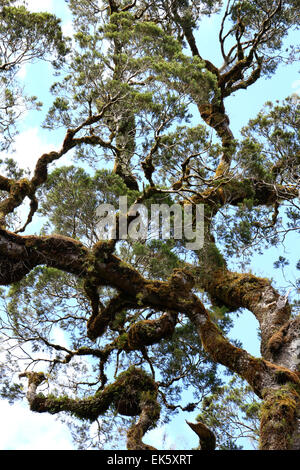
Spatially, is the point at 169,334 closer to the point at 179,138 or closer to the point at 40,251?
the point at 40,251

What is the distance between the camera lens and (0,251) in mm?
7906

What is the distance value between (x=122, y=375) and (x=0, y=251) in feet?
8.36

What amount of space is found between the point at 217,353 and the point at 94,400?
1.91 meters

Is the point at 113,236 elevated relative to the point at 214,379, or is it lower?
elevated

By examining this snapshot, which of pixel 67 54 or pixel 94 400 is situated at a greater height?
pixel 67 54

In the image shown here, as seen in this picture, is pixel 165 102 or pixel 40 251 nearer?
pixel 40 251

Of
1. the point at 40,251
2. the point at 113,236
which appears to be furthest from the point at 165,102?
the point at 40,251

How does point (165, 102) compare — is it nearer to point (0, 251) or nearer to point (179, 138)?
point (179, 138)

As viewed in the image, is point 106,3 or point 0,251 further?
point 106,3

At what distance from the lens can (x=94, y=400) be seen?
25.7 feet
